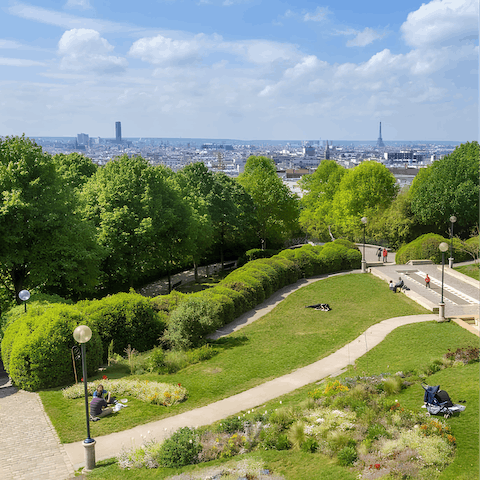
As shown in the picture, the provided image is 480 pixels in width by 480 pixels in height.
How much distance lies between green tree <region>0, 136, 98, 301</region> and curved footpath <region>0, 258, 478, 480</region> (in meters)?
7.10

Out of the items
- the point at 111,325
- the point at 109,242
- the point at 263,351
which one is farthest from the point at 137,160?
the point at 263,351

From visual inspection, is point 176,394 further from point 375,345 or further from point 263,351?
point 375,345

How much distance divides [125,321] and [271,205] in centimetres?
3171

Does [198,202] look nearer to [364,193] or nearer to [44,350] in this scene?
[364,193]

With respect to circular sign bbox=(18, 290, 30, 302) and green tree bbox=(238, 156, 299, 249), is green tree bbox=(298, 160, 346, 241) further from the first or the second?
circular sign bbox=(18, 290, 30, 302)

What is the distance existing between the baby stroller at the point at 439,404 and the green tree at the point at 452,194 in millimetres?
33965

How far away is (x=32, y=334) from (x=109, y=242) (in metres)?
14.0

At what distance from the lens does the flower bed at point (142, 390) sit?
1572 centimetres

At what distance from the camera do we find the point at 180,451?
457 inches

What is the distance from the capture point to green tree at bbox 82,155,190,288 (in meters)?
31.0

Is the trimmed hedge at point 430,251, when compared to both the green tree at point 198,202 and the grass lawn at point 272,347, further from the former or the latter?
the green tree at point 198,202

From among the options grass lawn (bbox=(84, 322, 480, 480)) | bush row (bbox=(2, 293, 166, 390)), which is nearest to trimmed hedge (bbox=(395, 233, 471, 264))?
grass lawn (bbox=(84, 322, 480, 480))

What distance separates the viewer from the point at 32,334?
17.1 meters

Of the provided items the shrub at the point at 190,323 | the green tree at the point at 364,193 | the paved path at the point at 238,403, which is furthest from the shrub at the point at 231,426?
the green tree at the point at 364,193
